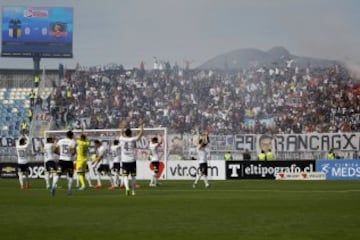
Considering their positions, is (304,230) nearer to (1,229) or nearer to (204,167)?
(1,229)

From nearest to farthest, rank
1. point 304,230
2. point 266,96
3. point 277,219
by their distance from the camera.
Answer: point 304,230
point 277,219
point 266,96

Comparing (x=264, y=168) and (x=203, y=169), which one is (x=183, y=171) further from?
(x=203, y=169)

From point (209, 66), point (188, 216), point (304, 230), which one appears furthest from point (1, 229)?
point (209, 66)

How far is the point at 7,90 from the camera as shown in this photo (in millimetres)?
76812

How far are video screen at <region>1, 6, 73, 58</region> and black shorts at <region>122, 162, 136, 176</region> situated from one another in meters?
53.2

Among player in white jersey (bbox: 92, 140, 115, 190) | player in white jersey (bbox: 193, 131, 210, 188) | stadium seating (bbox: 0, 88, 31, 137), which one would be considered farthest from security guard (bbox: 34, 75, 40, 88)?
player in white jersey (bbox: 193, 131, 210, 188)

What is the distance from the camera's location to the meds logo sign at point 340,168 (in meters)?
45.8

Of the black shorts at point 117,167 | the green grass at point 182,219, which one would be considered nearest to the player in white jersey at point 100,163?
the black shorts at point 117,167

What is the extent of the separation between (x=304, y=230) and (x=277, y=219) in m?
2.25

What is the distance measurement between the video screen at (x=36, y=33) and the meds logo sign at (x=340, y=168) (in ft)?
131

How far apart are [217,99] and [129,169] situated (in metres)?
39.1

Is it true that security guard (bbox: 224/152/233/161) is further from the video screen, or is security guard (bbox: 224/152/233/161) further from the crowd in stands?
the video screen

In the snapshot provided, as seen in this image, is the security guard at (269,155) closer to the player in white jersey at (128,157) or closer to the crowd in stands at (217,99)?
the crowd in stands at (217,99)

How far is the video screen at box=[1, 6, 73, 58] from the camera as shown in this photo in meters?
79.3
